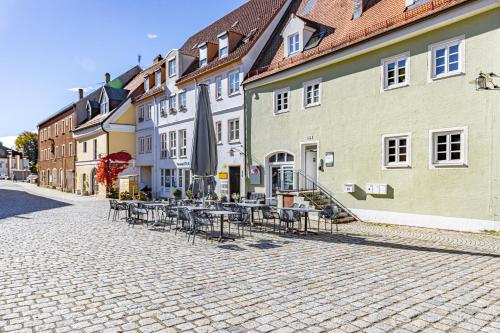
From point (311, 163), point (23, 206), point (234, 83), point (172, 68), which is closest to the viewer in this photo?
point (311, 163)

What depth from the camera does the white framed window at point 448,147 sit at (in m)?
12.0

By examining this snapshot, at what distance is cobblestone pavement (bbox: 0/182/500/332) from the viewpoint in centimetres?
456

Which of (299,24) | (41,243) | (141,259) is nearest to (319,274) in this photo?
(141,259)

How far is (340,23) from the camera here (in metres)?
17.6

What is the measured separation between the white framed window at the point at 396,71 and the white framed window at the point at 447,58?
879 mm

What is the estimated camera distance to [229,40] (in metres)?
23.2

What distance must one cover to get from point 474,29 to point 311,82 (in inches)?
270

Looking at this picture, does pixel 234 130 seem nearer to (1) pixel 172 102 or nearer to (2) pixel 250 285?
(1) pixel 172 102

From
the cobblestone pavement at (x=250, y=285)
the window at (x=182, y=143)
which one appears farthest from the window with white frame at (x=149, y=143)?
the cobblestone pavement at (x=250, y=285)

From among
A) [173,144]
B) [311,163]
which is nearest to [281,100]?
[311,163]

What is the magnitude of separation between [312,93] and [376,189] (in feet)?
18.2

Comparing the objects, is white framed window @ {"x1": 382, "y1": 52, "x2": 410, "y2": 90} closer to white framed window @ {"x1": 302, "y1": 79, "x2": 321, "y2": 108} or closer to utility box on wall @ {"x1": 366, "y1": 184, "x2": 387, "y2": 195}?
white framed window @ {"x1": 302, "y1": 79, "x2": 321, "y2": 108}

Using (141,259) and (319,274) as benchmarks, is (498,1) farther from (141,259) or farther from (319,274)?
(141,259)

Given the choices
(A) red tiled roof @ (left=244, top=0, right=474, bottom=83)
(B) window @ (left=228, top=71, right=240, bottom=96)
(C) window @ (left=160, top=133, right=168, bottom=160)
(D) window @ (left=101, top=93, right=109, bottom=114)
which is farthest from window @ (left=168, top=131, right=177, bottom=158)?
(D) window @ (left=101, top=93, right=109, bottom=114)
